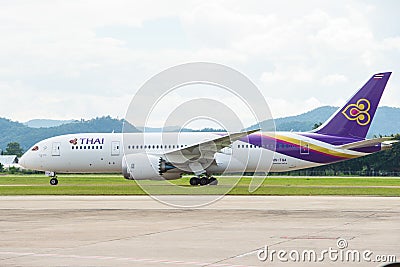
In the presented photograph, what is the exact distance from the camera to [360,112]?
167 ft

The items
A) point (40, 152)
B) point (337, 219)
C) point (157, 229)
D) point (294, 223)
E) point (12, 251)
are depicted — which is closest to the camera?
point (12, 251)

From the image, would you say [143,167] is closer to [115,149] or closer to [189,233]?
[115,149]

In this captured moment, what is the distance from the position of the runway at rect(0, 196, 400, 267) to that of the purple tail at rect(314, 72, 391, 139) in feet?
75.4

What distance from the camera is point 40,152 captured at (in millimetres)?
53812

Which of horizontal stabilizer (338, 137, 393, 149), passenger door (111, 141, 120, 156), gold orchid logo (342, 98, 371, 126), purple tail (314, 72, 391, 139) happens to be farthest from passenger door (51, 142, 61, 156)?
gold orchid logo (342, 98, 371, 126)

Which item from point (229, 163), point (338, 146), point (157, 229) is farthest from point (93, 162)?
point (157, 229)

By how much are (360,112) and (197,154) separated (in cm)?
1197

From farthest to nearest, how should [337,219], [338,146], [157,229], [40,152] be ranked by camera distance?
[40,152] → [338,146] → [337,219] → [157,229]

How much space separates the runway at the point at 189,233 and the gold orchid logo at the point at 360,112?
23.2 meters

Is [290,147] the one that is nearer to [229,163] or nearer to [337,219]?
[229,163]

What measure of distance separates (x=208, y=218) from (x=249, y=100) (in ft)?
61.5

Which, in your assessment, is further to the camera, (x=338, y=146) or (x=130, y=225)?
(x=338, y=146)

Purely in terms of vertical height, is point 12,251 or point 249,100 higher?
point 249,100

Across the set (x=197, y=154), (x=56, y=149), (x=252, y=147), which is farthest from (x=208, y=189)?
(x=56, y=149)
